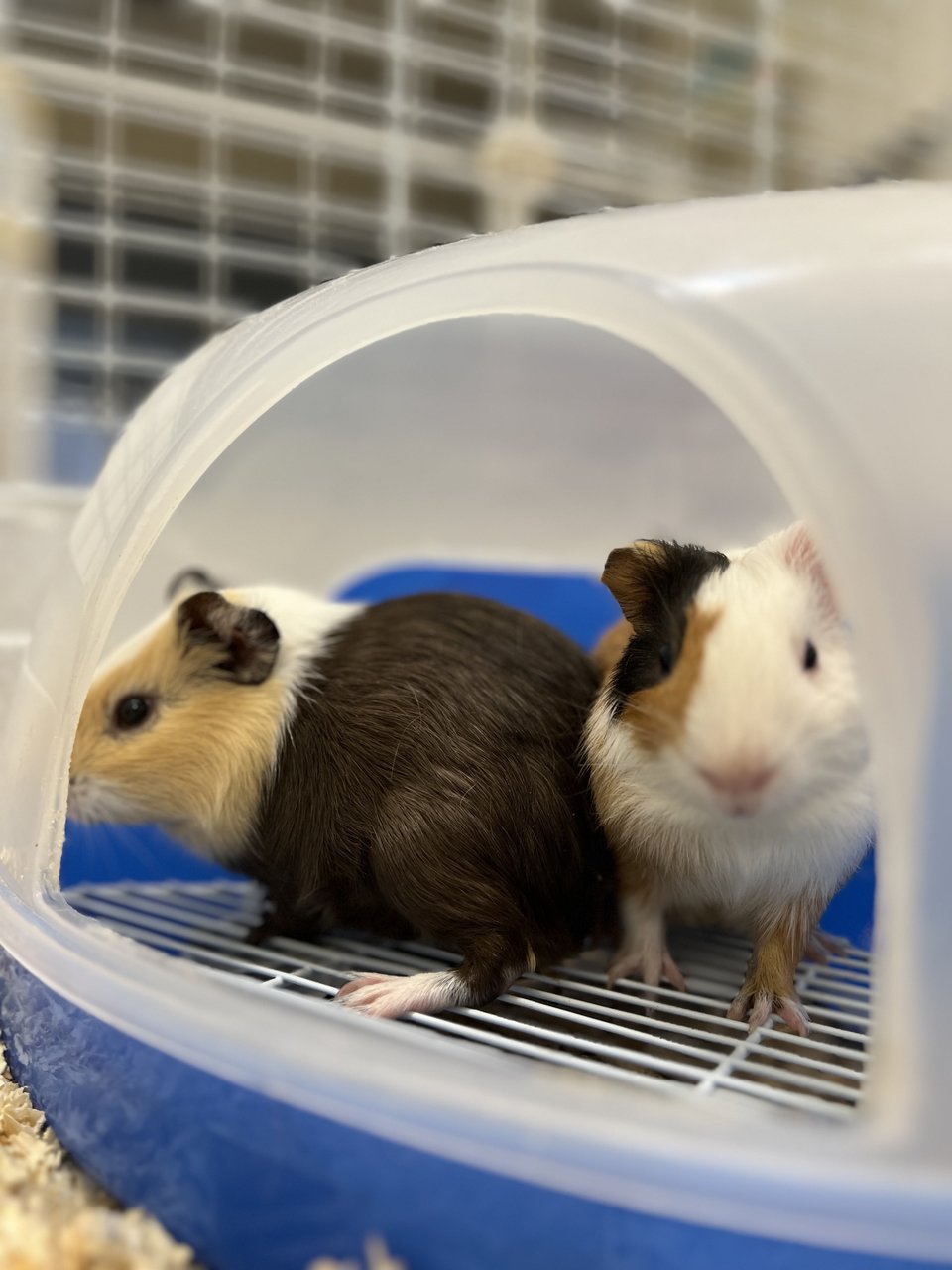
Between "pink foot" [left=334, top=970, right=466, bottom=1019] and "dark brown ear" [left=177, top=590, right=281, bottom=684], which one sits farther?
"dark brown ear" [left=177, top=590, right=281, bottom=684]

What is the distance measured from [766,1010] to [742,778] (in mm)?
350

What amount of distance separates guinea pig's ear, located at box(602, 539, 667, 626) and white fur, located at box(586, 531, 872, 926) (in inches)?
2.4

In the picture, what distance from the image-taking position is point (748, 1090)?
877 mm

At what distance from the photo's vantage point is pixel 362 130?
82.7 inches

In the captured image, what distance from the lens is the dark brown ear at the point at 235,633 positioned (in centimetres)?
129

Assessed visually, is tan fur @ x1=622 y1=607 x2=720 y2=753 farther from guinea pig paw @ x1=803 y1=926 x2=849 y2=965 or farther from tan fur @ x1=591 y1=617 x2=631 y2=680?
guinea pig paw @ x1=803 y1=926 x2=849 y2=965

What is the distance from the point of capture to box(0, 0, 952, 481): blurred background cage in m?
1.97

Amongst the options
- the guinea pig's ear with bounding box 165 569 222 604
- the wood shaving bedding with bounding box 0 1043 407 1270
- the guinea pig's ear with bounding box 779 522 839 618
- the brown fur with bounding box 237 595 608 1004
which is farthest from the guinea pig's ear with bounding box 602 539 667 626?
the guinea pig's ear with bounding box 165 569 222 604

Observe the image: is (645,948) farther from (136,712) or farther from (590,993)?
(136,712)

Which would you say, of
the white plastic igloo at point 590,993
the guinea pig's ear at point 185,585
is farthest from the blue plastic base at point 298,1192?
the guinea pig's ear at point 185,585

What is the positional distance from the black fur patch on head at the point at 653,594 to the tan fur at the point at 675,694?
0.06ft

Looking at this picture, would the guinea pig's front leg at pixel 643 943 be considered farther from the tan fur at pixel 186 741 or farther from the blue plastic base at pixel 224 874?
the tan fur at pixel 186 741

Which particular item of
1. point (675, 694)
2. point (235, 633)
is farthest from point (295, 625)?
point (675, 694)

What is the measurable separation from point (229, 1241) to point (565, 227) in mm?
864
